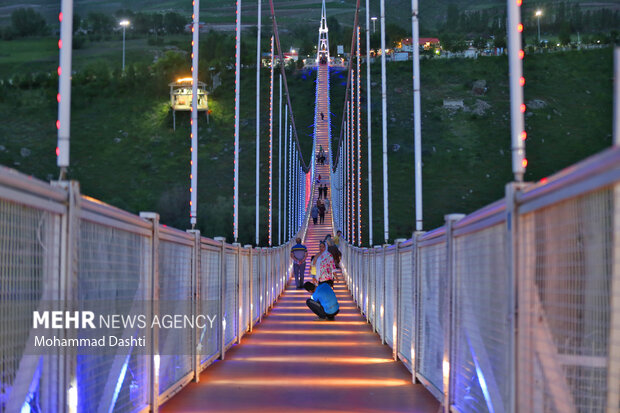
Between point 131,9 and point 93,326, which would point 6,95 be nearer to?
point 131,9

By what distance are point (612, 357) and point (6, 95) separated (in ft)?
437

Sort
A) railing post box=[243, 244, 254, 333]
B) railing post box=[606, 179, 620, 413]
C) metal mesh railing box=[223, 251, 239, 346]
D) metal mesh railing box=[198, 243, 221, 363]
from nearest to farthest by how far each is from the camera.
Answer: railing post box=[606, 179, 620, 413] < metal mesh railing box=[198, 243, 221, 363] < metal mesh railing box=[223, 251, 239, 346] < railing post box=[243, 244, 254, 333]

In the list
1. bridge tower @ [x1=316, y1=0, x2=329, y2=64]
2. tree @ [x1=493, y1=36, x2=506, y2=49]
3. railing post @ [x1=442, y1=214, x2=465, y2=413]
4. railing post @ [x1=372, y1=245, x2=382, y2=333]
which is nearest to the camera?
railing post @ [x1=442, y1=214, x2=465, y2=413]

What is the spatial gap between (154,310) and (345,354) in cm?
545

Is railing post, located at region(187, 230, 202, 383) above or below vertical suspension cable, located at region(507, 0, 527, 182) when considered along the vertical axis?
below

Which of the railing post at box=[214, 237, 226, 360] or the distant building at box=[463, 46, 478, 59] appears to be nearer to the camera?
the railing post at box=[214, 237, 226, 360]

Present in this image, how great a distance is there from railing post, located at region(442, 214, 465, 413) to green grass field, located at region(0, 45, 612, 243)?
72.8 metres

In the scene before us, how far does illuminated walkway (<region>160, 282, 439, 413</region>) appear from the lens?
8.21 metres

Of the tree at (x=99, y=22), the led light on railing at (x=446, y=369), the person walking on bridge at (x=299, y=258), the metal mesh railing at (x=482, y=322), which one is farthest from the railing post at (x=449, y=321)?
the tree at (x=99, y=22)

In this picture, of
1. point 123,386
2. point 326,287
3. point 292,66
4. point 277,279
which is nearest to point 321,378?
point 123,386

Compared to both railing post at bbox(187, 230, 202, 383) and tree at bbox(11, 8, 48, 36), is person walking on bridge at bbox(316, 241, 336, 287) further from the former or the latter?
tree at bbox(11, 8, 48, 36)

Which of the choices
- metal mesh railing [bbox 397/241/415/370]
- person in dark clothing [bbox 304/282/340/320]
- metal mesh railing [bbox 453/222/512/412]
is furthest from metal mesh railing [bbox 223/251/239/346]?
metal mesh railing [bbox 453/222/512/412]

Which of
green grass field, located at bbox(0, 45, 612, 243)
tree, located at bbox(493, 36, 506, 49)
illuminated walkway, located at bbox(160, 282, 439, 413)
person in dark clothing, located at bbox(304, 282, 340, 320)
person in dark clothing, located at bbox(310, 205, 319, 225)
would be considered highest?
tree, located at bbox(493, 36, 506, 49)

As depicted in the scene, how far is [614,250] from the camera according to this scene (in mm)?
3646
